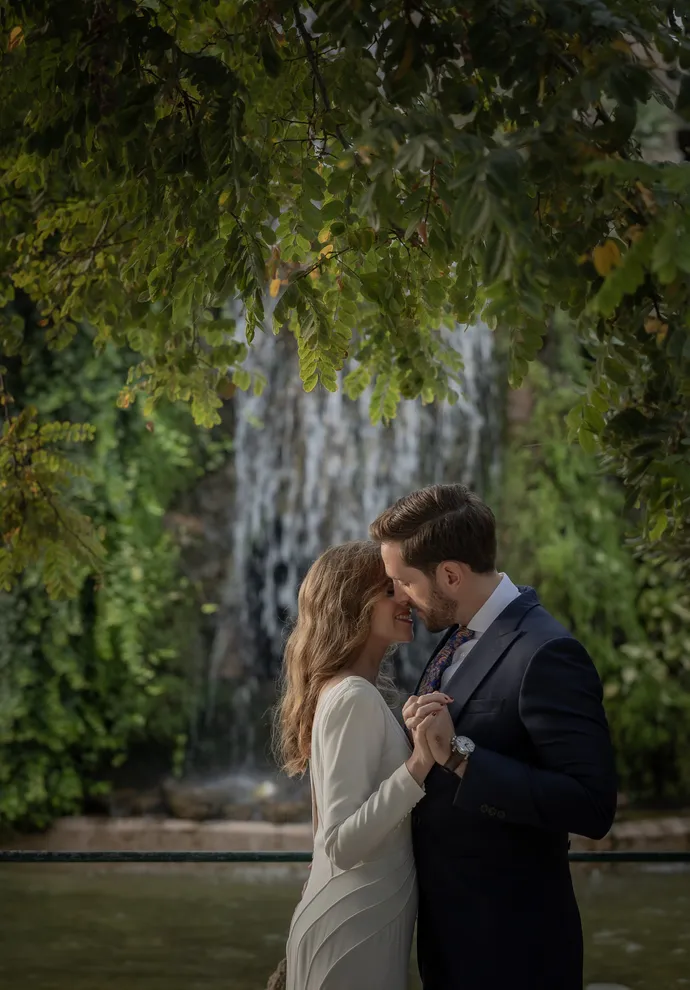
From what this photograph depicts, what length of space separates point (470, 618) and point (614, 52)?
107 centimetres

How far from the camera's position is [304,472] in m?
8.95

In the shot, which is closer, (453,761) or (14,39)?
(453,761)

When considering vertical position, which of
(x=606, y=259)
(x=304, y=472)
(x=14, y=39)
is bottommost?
(x=304, y=472)

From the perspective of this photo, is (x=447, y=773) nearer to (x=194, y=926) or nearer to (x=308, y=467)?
(x=194, y=926)

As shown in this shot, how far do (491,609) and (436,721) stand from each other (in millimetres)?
283

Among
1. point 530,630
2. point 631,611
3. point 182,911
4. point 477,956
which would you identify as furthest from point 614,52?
point 631,611

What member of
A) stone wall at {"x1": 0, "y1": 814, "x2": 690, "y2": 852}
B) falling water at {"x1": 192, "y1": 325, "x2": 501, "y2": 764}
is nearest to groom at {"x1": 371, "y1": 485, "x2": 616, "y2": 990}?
stone wall at {"x1": 0, "y1": 814, "x2": 690, "y2": 852}

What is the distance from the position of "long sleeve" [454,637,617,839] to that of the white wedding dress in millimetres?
223

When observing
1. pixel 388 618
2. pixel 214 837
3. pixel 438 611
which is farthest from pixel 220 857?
pixel 214 837

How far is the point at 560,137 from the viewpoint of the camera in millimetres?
1804

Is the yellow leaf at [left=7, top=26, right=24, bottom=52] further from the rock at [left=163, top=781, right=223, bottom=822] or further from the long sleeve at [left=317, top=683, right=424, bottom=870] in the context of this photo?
the rock at [left=163, top=781, right=223, bottom=822]

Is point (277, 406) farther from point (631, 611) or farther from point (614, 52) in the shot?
point (614, 52)

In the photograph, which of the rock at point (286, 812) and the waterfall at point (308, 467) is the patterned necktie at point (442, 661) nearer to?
the rock at point (286, 812)

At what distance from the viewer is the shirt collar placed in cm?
231
